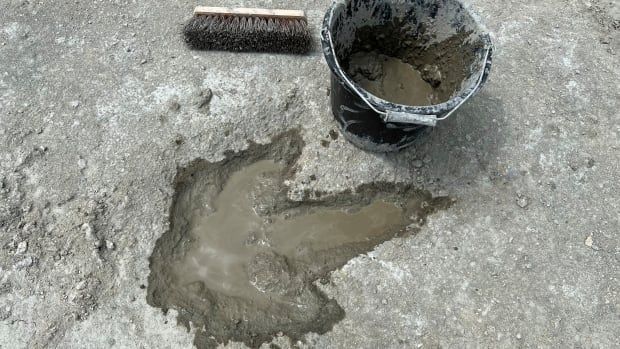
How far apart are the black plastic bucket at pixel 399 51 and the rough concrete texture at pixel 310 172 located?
0.82 feet

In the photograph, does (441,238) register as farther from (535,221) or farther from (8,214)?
(8,214)

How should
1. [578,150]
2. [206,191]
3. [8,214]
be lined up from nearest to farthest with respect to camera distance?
[8,214]
[206,191]
[578,150]

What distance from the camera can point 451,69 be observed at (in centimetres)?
286

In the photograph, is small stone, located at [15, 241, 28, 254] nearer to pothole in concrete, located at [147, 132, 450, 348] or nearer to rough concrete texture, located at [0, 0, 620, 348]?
rough concrete texture, located at [0, 0, 620, 348]

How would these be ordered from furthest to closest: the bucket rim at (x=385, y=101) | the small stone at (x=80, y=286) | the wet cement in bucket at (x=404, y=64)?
the wet cement in bucket at (x=404, y=64) < the small stone at (x=80, y=286) < the bucket rim at (x=385, y=101)

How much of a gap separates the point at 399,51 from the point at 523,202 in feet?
4.23

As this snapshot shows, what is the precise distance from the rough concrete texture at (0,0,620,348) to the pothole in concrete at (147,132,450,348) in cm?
8

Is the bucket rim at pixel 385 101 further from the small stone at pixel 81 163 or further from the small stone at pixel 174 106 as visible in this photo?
the small stone at pixel 81 163

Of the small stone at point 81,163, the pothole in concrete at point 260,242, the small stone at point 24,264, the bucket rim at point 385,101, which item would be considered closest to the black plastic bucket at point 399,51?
the bucket rim at point 385,101

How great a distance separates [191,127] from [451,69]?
171 cm

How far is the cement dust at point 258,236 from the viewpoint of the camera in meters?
2.52

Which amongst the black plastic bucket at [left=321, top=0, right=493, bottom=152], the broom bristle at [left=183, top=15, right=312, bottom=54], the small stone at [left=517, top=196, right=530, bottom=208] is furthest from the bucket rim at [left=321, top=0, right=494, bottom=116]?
the small stone at [left=517, top=196, right=530, bottom=208]

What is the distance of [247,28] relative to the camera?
3.08 m

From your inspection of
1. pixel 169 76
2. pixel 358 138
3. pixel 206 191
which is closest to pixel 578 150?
pixel 358 138
